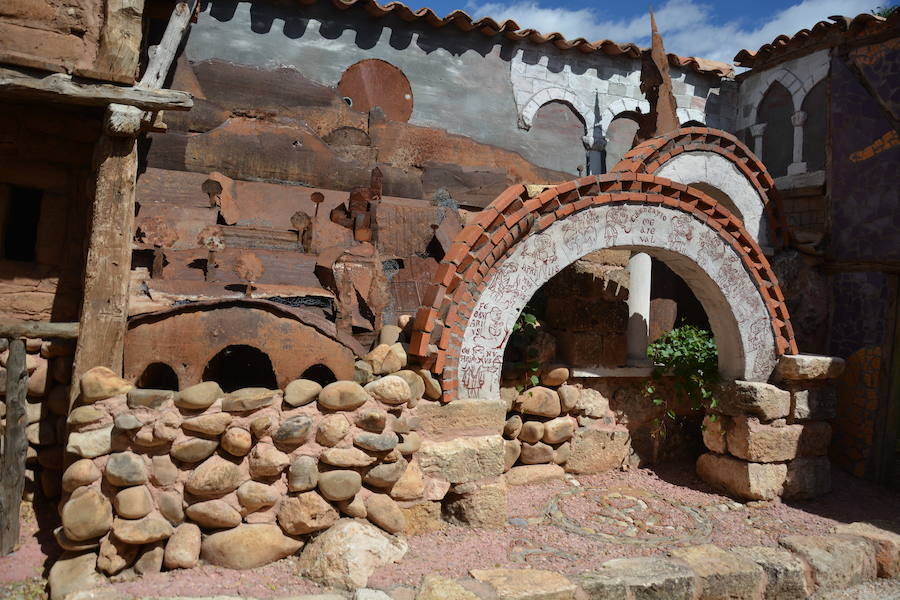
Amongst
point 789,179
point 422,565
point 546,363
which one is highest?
point 789,179

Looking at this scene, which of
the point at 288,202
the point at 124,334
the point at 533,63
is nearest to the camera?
the point at 124,334

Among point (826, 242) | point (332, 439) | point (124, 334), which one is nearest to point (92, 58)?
point (124, 334)

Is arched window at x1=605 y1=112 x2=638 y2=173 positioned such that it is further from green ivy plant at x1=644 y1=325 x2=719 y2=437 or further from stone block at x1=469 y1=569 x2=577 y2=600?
stone block at x1=469 y1=569 x2=577 y2=600

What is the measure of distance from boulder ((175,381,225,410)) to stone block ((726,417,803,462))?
4.62 meters

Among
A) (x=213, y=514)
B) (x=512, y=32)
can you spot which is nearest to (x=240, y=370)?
(x=213, y=514)

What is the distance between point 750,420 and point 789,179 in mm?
4525

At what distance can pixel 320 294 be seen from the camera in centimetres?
509

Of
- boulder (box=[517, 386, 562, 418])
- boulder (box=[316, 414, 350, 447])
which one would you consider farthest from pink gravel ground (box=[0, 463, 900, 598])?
boulder (box=[316, 414, 350, 447])

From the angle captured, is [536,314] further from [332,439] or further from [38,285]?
[38,285]

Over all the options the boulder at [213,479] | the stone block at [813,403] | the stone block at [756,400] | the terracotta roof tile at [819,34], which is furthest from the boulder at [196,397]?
the terracotta roof tile at [819,34]

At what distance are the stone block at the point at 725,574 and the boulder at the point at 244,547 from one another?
2744mm

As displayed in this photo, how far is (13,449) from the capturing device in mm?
4148

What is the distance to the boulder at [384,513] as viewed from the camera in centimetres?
406

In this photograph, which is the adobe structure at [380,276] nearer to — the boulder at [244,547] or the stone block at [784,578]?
the boulder at [244,547]
